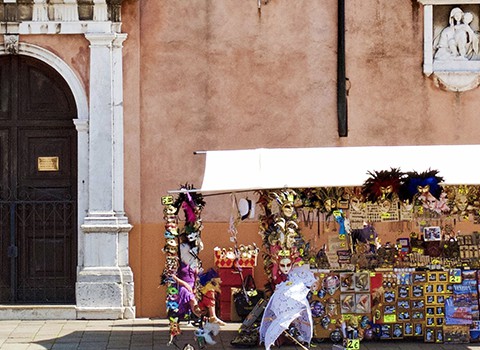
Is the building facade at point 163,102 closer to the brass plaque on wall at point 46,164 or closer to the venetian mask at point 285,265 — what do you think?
the brass plaque on wall at point 46,164

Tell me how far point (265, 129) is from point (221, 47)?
119 cm

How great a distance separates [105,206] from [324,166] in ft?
10.9

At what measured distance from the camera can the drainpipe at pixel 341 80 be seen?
12.5m

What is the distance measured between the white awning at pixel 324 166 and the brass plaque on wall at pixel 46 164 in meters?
2.87

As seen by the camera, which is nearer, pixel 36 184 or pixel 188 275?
pixel 188 275

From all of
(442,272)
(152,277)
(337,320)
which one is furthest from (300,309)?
(152,277)

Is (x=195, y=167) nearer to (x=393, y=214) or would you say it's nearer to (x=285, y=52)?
(x=285, y=52)

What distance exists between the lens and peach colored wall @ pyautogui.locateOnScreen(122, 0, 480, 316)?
1248cm

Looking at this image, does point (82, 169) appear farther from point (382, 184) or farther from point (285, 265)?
point (382, 184)

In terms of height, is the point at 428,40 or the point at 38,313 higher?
the point at 428,40

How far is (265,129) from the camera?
12.6 meters

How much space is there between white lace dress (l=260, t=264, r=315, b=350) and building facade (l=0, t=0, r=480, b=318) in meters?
2.64

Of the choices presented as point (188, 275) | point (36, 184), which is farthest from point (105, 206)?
point (188, 275)

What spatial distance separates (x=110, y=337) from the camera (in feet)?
36.5
